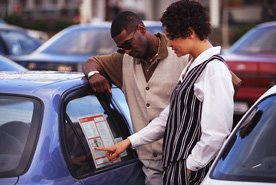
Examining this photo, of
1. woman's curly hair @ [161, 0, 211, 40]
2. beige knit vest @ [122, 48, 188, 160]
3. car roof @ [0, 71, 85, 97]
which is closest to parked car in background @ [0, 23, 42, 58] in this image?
car roof @ [0, 71, 85, 97]

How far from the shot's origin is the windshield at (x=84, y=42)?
1177cm

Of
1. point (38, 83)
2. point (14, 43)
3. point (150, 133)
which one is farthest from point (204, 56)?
point (14, 43)

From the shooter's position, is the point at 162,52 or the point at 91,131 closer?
the point at 91,131

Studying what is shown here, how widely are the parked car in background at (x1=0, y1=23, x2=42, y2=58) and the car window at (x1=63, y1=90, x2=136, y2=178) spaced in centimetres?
903

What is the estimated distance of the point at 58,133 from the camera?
13.7ft

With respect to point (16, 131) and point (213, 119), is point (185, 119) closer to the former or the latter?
point (213, 119)

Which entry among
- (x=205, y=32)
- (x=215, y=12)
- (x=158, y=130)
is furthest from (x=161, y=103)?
(x=215, y=12)

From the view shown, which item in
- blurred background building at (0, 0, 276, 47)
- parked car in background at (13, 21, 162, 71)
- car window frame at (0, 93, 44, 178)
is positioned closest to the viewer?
car window frame at (0, 93, 44, 178)

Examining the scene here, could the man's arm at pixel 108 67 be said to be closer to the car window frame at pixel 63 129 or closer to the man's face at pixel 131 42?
the car window frame at pixel 63 129

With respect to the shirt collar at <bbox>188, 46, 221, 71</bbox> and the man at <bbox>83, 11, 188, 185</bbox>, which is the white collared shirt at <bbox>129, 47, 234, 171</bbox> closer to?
the shirt collar at <bbox>188, 46, 221, 71</bbox>

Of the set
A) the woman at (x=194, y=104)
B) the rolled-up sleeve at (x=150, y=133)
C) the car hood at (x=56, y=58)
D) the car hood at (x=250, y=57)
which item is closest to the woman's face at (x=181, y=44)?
the woman at (x=194, y=104)

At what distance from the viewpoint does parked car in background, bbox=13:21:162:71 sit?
11086mm

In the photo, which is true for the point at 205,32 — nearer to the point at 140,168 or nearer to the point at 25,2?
the point at 140,168

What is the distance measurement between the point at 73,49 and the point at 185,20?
7.79 m
